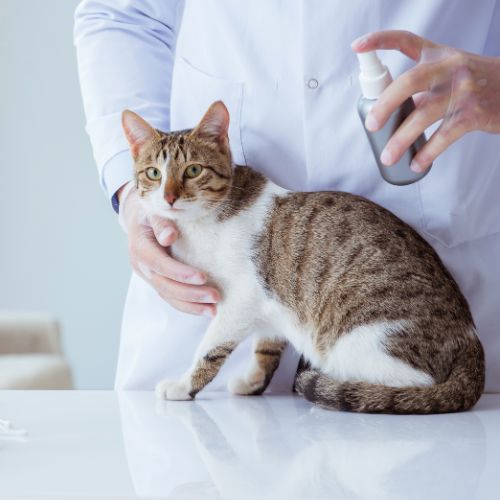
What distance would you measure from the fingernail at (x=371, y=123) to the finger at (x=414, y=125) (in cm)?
3

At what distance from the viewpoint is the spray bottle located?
838mm

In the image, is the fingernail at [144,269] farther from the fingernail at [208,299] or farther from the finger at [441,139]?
the finger at [441,139]

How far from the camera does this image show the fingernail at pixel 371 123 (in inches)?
32.4

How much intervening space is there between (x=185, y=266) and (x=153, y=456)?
38 cm

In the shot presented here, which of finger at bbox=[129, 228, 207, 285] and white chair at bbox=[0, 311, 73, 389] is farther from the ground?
finger at bbox=[129, 228, 207, 285]

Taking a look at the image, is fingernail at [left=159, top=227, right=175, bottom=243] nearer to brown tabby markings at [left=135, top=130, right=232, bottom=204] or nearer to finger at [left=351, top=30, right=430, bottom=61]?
brown tabby markings at [left=135, top=130, right=232, bottom=204]

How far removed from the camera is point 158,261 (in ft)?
3.39

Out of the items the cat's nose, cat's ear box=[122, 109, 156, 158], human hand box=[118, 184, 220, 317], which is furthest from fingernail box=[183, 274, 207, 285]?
cat's ear box=[122, 109, 156, 158]

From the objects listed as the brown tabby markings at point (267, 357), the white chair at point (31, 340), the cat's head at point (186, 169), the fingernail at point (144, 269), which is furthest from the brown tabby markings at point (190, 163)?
the white chair at point (31, 340)

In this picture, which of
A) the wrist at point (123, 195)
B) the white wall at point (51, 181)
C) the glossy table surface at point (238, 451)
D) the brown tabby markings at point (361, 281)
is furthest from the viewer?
the white wall at point (51, 181)

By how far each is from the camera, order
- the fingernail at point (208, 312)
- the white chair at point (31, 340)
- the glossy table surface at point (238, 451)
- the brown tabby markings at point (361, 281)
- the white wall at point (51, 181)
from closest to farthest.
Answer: the glossy table surface at point (238, 451) < the brown tabby markings at point (361, 281) < the fingernail at point (208, 312) < the white chair at point (31, 340) < the white wall at point (51, 181)

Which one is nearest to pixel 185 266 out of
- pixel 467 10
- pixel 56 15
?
pixel 467 10

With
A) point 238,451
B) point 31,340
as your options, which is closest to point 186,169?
point 238,451

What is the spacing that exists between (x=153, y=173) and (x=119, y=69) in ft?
0.75
